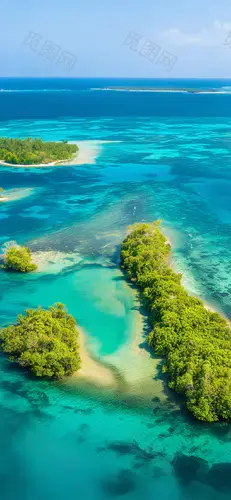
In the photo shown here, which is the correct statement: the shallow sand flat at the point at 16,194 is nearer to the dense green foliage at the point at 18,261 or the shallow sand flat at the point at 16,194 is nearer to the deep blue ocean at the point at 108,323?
the deep blue ocean at the point at 108,323

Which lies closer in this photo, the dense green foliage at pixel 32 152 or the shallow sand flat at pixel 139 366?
the shallow sand flat at pixel 139 366

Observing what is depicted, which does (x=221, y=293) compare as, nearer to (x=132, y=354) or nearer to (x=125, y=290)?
(x=125, y=290)

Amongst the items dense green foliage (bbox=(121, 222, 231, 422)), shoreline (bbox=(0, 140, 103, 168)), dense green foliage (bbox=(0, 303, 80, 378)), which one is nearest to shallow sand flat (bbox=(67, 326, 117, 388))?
dense green foliage (bbox=(0, 303, 80, 378))

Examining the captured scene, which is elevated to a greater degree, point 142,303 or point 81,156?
point 142,303

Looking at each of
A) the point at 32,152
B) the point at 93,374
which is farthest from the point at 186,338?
the point at 32,152

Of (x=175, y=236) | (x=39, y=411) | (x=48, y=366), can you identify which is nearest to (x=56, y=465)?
(x=39, y=411)

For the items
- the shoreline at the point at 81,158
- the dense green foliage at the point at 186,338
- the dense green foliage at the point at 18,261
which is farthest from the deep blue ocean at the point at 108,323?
the dense green foliage at the point at 186,338
